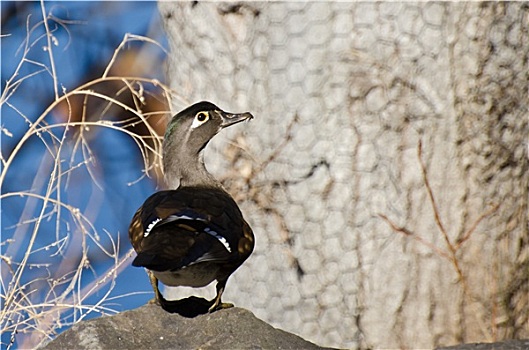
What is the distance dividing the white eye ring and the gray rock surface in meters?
0.79

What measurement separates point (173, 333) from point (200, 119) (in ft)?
3.04

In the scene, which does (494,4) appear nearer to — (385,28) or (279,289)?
(385,28)

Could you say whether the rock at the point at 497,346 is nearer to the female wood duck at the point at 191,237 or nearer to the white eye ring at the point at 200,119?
the female wood duck at the point at 191,237

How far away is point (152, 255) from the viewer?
11.3 feet

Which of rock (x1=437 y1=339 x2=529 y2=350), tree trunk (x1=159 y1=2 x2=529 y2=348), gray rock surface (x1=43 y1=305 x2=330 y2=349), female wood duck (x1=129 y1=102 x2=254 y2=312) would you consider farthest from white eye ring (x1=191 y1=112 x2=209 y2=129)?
rock (x1=437 y1=339 x2=529 y2=350)

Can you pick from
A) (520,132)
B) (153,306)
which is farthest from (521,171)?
(153,306)

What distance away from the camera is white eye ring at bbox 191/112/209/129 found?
4246 mm

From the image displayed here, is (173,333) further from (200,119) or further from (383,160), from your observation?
(383,160)

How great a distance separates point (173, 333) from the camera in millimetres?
3697

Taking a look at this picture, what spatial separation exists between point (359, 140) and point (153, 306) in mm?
1334

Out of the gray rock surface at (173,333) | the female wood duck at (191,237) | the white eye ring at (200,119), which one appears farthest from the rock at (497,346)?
the white eye ring at (200,119)

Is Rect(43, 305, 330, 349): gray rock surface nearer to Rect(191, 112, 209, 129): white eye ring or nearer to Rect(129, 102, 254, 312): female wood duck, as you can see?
Rect(129, 102, 254, 312): female wood duck

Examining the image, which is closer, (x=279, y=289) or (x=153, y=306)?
(x=153, y=306)

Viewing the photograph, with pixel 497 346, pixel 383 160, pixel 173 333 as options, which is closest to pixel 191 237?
pixel 173 333
